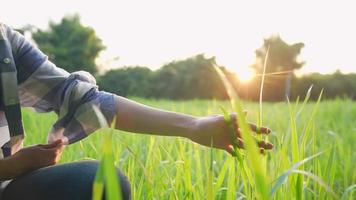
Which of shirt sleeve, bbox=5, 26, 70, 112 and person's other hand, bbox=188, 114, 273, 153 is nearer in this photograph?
person's other hand, bbox=188, 114, 273, 153

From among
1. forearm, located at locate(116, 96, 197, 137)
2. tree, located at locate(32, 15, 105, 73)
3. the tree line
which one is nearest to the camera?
forearm, located at locate(116, 96, 197, 137)

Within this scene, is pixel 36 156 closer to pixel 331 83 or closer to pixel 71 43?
pixel 331 83

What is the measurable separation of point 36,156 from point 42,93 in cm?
21

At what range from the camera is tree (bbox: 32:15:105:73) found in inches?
801

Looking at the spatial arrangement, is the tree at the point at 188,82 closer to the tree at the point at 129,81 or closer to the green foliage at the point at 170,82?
the green foliage at the point at 170,82

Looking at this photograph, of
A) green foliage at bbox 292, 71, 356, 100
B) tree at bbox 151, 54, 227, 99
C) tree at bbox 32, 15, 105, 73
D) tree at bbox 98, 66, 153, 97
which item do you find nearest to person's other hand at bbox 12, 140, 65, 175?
tree at bbox 98, 66, 153, 97

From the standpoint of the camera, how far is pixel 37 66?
978 millimetres

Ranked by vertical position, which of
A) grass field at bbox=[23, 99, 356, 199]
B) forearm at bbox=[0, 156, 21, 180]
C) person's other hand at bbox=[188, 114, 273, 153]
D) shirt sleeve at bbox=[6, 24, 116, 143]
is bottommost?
grass field at bbox=[23, 99, 356, 199]

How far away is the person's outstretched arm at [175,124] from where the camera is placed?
0.84 m

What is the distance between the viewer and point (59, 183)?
31.0 inches

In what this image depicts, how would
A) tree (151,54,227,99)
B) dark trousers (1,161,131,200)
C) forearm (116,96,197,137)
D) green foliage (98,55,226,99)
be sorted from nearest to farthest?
dark trousers (1,161,131,200) < forearm (116,96,197,137) < green foliage (98,55,226,99) < tree (151,54,227,99)

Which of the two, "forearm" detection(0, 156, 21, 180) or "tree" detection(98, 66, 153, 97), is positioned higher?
"tree" detection(98, 66, 153, 97)

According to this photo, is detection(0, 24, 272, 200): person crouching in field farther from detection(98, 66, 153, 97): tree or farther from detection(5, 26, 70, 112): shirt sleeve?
detection(98, 66, 153, 97): tree

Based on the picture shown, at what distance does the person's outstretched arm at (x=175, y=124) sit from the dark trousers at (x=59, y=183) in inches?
4.5
